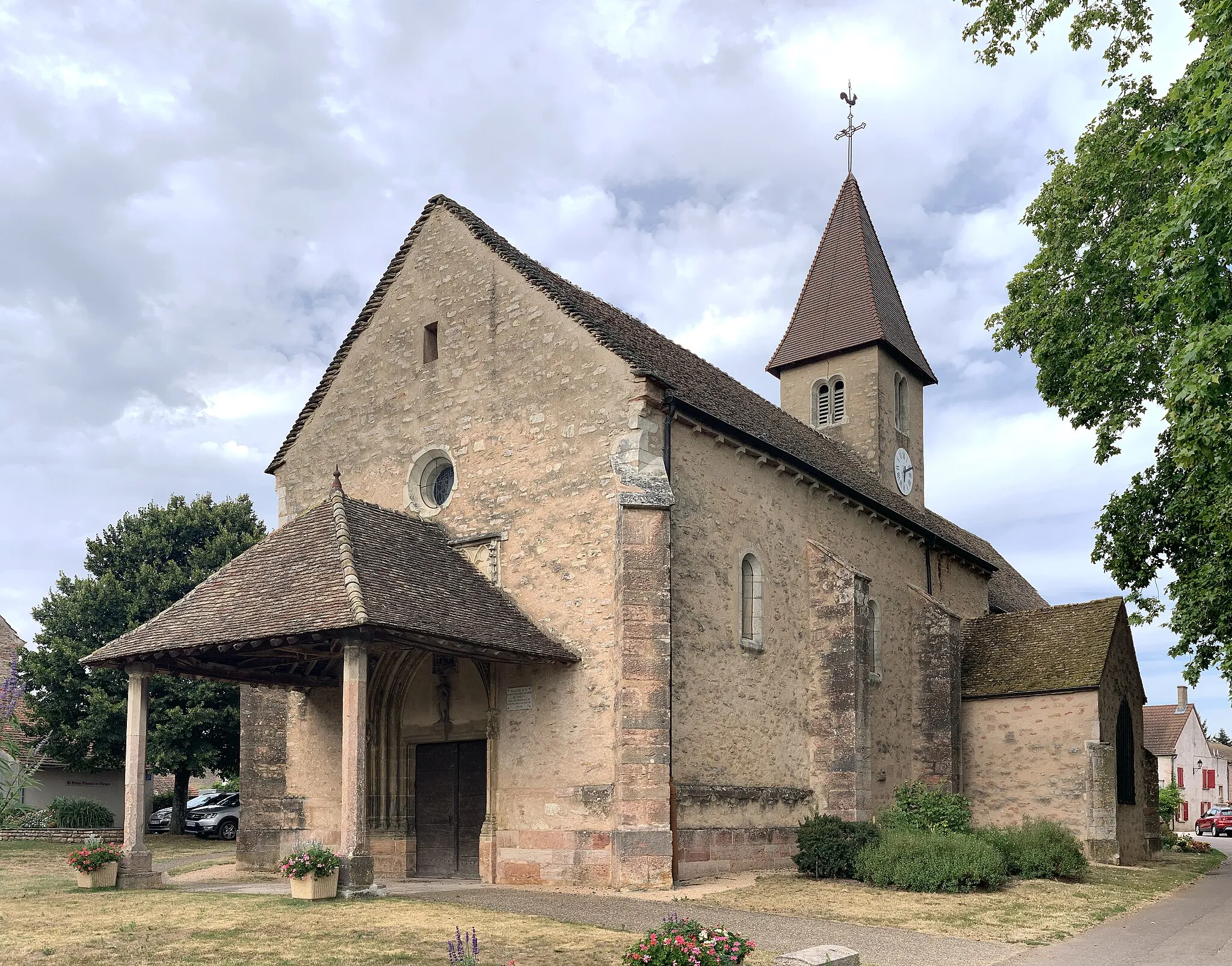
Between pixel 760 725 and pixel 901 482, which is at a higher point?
pixel 901 482

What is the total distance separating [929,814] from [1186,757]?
57.8 meters

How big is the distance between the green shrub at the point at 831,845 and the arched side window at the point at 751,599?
3.19 metres

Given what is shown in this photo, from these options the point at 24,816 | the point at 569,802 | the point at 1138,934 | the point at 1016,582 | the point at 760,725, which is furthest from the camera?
the point at 1016,582

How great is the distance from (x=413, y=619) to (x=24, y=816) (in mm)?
15432

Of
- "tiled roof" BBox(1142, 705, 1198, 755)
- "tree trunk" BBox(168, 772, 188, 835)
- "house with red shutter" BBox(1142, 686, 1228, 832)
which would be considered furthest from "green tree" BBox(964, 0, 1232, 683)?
"tiled roof" BBox(1142, 705, 1198, 755)

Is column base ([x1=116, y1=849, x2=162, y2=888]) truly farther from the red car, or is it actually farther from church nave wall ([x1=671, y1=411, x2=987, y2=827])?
the red car

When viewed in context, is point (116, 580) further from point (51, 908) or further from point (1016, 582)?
point (1016, 582)

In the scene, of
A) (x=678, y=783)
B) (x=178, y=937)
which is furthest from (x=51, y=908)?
(x=678, y=783)

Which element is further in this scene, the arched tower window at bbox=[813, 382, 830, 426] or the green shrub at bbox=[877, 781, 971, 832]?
the arched tower window at bbox=[813, 382, 830, 426]

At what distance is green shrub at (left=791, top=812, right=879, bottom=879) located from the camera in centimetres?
1747

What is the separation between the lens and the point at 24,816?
2436cm

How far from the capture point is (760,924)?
12617 mm

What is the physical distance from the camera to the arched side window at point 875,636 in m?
23.4

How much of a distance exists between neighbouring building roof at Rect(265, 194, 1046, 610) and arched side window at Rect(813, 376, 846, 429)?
4628mm
